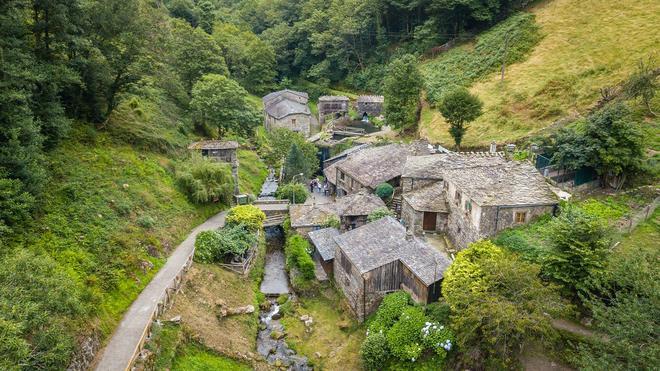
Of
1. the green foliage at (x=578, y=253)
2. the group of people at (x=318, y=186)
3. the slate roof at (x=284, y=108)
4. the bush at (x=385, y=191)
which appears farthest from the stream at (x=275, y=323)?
the slate roof at (x=284, y=108)

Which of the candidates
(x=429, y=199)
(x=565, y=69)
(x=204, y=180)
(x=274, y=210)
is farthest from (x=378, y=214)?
(x=565, y=69)

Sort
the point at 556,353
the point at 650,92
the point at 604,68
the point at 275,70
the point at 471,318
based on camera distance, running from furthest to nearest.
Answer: the point at 275,70 → the point at 604,68 → the point at 650,92 → the point at 556,353 → the point at 471,318

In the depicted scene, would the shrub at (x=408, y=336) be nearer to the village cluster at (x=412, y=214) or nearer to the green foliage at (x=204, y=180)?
the village cluster at (x=412, y=214)

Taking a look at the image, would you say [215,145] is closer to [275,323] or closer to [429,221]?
[275,323]

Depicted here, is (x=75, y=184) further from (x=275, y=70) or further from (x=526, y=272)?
(x=275, y=70)

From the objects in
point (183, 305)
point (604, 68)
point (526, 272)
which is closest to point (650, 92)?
point (604, 68)

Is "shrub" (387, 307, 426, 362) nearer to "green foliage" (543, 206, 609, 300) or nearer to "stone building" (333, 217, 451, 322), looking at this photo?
"stone building" (333, 217, 451, 322)
